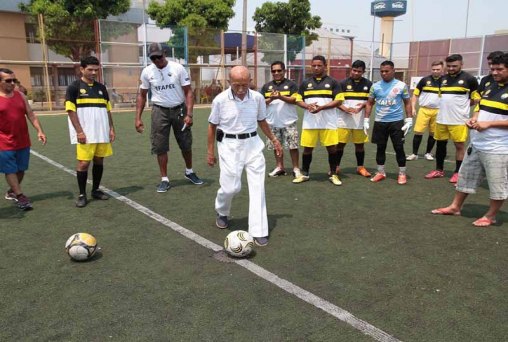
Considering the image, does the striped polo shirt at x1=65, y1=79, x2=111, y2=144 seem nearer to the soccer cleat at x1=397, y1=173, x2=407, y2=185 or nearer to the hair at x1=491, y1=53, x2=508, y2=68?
the soccer cleat at x1=397, y1=173, x2=407, y2=185

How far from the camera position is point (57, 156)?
32.9 feet

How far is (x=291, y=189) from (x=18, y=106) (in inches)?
167

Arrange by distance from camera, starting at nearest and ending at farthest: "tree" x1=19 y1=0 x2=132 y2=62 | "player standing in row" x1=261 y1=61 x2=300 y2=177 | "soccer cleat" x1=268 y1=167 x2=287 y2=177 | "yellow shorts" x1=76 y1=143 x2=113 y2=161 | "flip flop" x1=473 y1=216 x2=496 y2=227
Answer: "flip flop" x1=473 y1=216 x2=496 y2=227 < "yellow shorts" x1=76 y1=143 x2=113 y2=161 < "player standing in row" x1=261 y1=61 x2=300 y2=177 < "soccer cleat" x1=268 y1=167 x2=287 y2=177 < "tree" x1=19 y1=0 x2=132 y2=62

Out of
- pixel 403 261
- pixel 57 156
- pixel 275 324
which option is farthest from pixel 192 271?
pixel 57 156

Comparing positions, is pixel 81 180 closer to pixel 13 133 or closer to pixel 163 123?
pixel 13 133

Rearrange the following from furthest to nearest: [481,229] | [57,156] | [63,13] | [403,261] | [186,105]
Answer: [63,13], [57,156], [186,105], [481,229], [403,261]

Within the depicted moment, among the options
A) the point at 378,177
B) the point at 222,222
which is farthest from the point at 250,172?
the point at 378,177

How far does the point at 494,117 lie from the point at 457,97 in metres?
2.57

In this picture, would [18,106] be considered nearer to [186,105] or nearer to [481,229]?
[186,105]

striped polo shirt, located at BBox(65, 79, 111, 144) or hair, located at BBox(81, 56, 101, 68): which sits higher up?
hair, located at BBox(81, 56, 101, 68)

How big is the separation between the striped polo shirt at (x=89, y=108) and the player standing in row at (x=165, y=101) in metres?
0.70

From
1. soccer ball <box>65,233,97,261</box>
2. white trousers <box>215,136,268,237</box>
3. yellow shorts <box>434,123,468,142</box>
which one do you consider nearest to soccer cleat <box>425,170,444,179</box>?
yellow shorts <box>434,123,468,142</box>

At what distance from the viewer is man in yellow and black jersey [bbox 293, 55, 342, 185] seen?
23.8 ft

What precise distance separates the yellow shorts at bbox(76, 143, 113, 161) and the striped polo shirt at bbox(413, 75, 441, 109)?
19.9 feet
